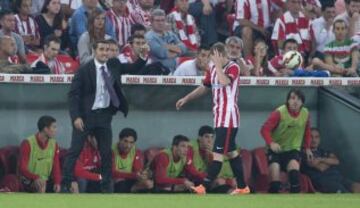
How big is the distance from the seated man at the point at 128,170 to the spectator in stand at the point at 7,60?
163 centimetres

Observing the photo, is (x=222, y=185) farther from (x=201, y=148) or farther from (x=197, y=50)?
(x=197, y=50)

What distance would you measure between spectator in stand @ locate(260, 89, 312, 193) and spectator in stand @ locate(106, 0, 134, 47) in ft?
9.29

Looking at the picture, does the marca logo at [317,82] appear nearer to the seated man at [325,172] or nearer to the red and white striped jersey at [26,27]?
the seated man at [325,172]

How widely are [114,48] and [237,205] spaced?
10.8ft

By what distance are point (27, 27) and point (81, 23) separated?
78 cm

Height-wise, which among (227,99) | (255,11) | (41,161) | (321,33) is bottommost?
(41,161)

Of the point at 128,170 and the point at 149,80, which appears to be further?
the point at 149,80

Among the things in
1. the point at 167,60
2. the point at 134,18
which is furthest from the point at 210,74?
the point at 134,18

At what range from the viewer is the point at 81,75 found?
1594 centimetres

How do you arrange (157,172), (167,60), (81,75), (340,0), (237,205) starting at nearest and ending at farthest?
(237,205), (81,75), (157,172), (167,60), (340,0)

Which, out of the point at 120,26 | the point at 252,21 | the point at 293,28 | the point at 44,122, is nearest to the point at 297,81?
the point at 293,28

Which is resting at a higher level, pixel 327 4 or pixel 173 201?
pixel 327 4

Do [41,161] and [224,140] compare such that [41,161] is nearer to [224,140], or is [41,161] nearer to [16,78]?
[16,78]

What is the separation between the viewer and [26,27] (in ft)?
61.1
